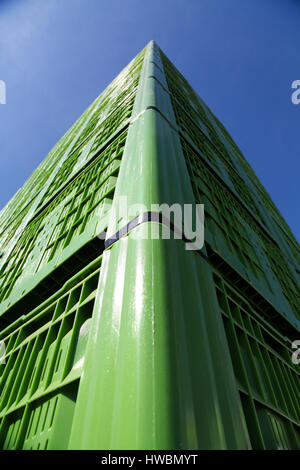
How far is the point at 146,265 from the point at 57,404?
44.9 inches

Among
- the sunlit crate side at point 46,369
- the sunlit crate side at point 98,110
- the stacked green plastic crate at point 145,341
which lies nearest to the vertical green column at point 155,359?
the stacked green plastic crate at point 145,341

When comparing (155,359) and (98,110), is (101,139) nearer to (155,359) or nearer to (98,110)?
(98,110)

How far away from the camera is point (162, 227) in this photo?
78.8 inches

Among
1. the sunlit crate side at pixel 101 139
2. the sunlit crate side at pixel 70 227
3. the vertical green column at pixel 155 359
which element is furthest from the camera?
the sunlit crate side at pixel 101 139

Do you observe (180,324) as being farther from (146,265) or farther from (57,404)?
A: (57,404)

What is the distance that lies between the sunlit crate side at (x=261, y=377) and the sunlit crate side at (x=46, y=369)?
127 centimetres

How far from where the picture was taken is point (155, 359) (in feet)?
4.24

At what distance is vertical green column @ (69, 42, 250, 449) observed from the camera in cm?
117

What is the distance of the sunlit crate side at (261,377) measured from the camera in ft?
6.63

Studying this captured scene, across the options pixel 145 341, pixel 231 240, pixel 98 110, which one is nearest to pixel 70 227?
pixel 231 240

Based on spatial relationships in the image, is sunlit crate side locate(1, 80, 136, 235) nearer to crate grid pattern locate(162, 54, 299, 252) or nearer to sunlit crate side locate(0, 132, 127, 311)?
sunlit crate side locate(0, 132, 127, 311)

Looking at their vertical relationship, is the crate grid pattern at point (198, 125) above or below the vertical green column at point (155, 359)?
above

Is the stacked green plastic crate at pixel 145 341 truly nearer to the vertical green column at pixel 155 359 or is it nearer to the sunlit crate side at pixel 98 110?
the vertical green column at pixel 155 359
